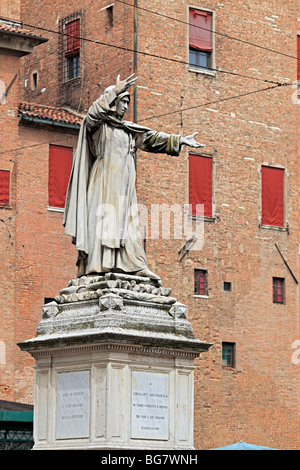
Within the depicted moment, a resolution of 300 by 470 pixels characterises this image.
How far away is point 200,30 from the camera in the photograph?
40.5 m

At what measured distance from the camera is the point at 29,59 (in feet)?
145

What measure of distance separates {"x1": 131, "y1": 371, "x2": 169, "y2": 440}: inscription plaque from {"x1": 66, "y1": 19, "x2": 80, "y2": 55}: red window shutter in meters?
27.7

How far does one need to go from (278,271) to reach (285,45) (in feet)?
25.7

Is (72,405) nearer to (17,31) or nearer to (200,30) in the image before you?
(17,31)

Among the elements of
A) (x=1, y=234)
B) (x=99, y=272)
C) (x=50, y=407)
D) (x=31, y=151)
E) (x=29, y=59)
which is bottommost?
(x=50, y=407)

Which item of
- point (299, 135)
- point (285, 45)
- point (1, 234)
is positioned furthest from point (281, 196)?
point (1, 234)

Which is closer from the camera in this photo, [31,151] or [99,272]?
[99,272]

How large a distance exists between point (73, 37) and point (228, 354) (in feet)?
38.1

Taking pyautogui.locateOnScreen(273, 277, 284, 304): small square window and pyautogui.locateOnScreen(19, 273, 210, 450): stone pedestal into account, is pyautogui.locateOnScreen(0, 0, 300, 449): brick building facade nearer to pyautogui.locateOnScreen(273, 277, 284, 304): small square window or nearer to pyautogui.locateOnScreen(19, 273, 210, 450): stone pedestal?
pyautogui.locateOnScreen(273, 277, 284, 304): small square window

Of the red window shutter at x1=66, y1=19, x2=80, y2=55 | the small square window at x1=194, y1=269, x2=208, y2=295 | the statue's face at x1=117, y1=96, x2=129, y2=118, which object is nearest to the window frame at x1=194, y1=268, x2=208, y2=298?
the small square window at x1=194, y1=269, x2=208, y2=295

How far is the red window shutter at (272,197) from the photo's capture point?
136ft

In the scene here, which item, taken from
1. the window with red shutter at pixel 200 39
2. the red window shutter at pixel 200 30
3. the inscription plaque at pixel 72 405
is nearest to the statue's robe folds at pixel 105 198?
the inscription plaque at pixel 72 405

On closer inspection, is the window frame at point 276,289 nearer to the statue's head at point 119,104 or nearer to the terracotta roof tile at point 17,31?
the terracotta roof tile at point 17,31

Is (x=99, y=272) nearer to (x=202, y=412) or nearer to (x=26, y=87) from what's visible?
(x=202, y=412)
